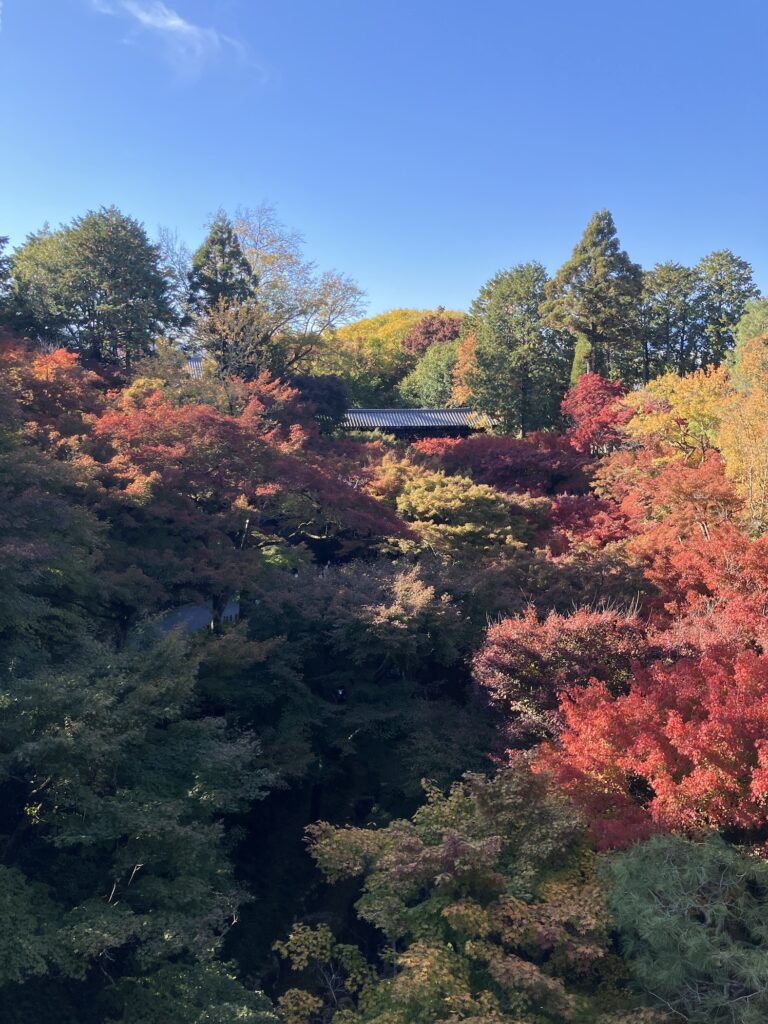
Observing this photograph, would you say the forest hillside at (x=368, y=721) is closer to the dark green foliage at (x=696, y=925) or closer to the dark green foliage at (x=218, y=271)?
the dark green foliage at (x=696, y=925)

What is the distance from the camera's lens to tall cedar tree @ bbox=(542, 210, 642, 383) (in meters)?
28.8

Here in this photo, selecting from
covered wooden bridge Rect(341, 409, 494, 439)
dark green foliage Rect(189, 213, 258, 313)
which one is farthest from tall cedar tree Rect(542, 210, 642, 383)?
dark green foliage Rect(189, 213, 258, 313)

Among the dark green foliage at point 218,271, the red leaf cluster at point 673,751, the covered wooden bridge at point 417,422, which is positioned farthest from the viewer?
the covered wooden bridge at point 417,422

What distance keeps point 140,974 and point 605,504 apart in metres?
15.4

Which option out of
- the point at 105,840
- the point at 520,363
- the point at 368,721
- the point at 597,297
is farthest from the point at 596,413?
the point at 105,840

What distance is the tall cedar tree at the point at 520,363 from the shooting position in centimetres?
2788

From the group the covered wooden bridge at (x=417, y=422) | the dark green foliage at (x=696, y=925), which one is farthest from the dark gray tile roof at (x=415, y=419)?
the dark green foliage at (x=696, y=925)

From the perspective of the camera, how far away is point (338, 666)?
12.1 m

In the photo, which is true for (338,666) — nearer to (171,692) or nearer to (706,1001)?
(171,692)

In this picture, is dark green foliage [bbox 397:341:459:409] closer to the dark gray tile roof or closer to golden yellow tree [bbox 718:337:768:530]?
the dark gray tile roof

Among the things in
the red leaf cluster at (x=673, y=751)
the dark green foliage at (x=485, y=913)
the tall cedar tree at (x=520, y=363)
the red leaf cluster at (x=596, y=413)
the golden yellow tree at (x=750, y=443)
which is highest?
the tall cedar tree at (x=520, y=363)

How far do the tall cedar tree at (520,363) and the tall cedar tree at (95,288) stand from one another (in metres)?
12.9

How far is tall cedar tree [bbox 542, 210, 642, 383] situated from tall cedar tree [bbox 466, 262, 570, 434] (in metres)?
1.00

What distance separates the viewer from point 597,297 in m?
28.8
